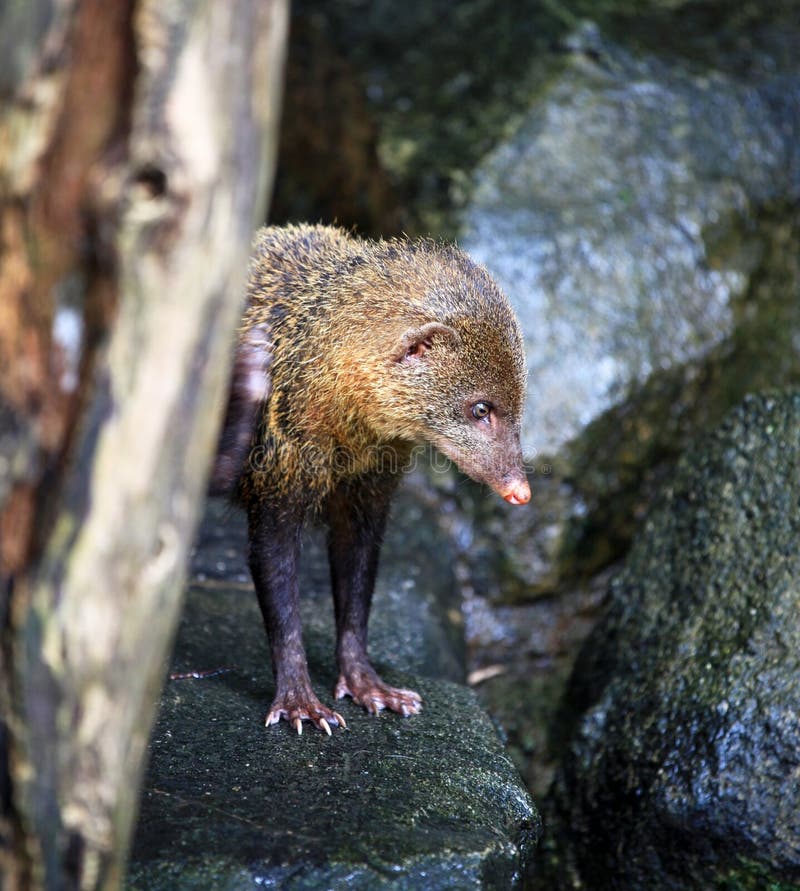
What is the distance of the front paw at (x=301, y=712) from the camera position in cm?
456

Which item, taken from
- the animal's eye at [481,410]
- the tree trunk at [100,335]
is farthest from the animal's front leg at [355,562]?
the tree trunk at [100,335]

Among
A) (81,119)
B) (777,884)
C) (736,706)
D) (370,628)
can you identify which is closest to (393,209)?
(370,628)

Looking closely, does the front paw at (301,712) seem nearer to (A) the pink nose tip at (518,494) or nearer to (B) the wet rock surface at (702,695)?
(A) the pink nose tip at (518,494)

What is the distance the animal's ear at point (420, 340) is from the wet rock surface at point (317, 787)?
1.20 metres

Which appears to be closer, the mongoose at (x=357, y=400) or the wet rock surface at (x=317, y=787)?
the wet rock surface at (x=317, y=787)

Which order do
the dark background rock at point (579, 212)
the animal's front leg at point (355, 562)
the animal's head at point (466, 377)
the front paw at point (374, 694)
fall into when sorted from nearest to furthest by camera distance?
the animal's head at point (466, 377) → the front paw at point (374, 694) → the animal's front leg at point (355, 562) → the dark background rock at point (579, 212)

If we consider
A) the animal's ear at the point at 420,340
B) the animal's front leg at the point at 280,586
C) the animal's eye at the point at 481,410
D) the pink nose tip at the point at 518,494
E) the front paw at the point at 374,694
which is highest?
the animal's ear at the point at 420,340

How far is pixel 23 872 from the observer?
261cm

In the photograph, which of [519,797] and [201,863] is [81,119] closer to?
[201,863]

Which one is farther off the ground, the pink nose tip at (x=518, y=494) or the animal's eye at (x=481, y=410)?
the animal's eye at (x=481, y=410)

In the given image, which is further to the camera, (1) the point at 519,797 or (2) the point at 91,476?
(1) the point at 519,797

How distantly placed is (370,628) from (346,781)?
1.71 metres

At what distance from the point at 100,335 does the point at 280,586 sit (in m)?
2.43

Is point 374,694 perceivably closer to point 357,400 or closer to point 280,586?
point 280,586
